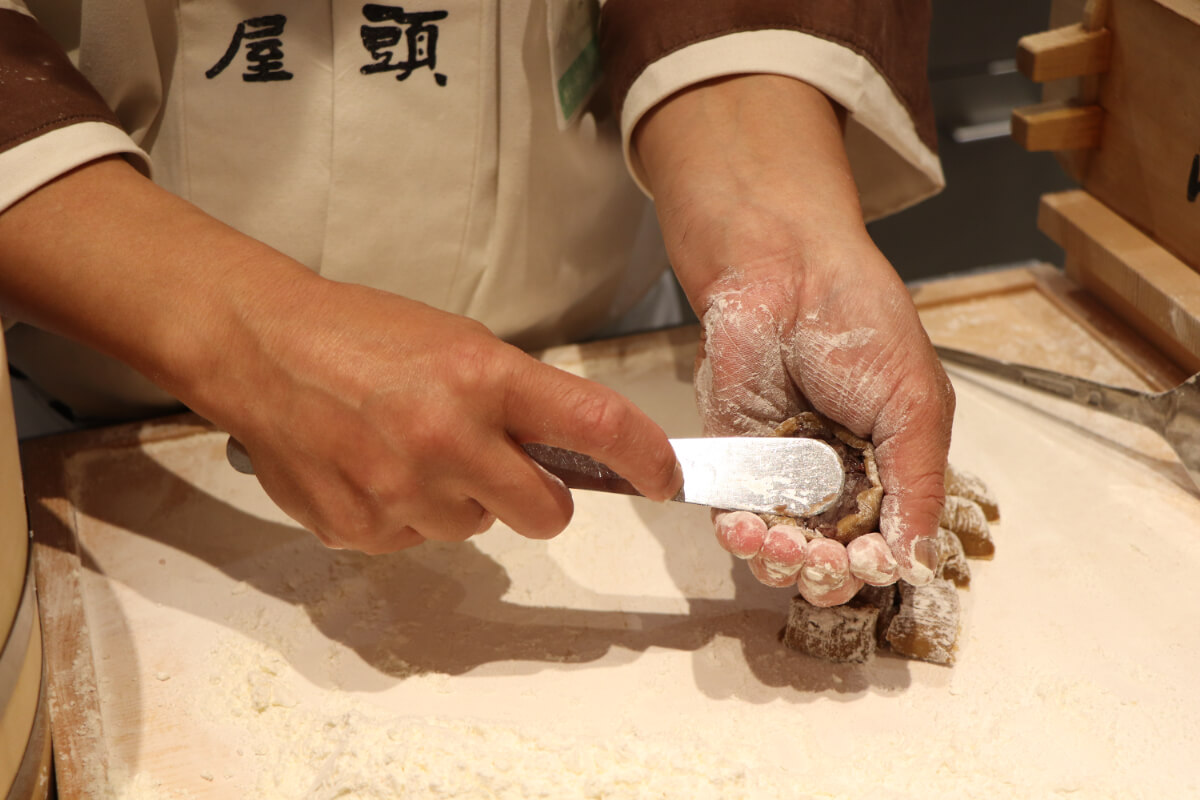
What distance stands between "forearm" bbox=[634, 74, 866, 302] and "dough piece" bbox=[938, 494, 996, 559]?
0.90 ft

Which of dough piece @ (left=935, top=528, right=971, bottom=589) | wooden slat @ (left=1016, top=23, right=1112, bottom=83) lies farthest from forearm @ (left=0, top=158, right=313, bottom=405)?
wooden slat @ (left=1016, top=23, right=1112, bottom=83)

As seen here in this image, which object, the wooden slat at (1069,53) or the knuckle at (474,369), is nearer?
the knuckle at (474,369)

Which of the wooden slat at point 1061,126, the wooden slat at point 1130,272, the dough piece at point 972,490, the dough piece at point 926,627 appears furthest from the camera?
the wooden slat at point 1061,126

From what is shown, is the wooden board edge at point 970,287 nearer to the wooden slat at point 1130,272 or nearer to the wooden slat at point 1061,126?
the wooden slat at point 1130,272

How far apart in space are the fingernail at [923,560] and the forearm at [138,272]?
0.54m

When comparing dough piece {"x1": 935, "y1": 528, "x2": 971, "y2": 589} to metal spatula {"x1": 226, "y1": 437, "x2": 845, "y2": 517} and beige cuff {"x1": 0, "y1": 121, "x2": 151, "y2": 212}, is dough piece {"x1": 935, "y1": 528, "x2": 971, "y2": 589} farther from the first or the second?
beige cuff {"x1": 0, "y1": 121, "x2": 151, "y2": 212}

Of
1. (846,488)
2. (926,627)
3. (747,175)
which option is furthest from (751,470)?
(747,175)

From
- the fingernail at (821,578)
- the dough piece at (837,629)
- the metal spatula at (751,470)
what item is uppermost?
the metal spatula at (751,470)

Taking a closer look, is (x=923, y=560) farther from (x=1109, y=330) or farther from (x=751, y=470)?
(x=1109, y=330)

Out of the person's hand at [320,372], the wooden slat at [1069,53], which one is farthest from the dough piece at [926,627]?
the wooden slat at [1069,53]

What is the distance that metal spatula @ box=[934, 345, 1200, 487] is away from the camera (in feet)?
3.17

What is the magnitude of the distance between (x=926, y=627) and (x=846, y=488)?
14cm

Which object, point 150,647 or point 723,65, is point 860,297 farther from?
point 150,647

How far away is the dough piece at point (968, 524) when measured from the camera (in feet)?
2.91
